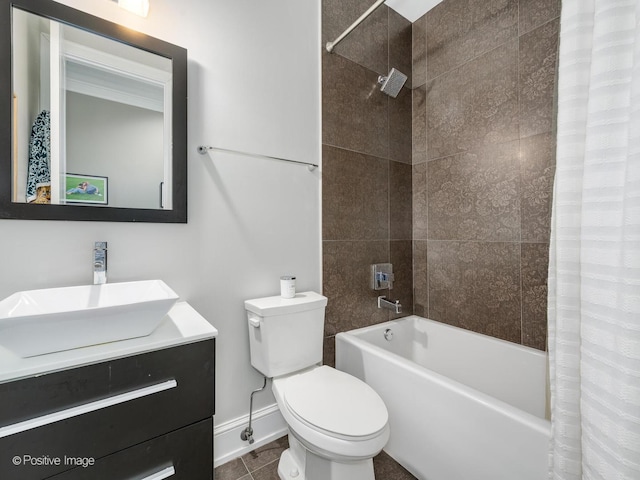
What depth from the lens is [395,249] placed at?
2066mm

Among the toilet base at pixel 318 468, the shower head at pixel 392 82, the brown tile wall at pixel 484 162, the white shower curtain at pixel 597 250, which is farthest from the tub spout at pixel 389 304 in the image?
the shower head at pixel 392 82

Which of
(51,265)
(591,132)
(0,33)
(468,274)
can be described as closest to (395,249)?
(468,274)

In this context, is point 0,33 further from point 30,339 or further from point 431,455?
point 431,455

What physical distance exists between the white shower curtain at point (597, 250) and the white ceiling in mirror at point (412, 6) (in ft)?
5.32

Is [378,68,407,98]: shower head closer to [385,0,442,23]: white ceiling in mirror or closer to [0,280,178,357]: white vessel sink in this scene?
[385,0,442,23]: white ceiling in mirror

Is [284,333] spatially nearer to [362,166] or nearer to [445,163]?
[362,166]

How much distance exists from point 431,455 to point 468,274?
3.50 ft

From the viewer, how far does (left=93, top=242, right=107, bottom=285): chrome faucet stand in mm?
1068

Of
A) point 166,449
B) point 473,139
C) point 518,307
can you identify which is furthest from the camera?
point 473,139

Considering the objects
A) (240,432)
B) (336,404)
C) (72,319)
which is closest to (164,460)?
(72,319)

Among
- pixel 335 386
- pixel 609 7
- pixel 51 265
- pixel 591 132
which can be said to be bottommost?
pixel 335 386

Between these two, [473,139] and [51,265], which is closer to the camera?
[51,265]

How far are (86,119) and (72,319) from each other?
2.74 ft

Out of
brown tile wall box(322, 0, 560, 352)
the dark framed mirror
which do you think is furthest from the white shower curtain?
the dark framed mirror
